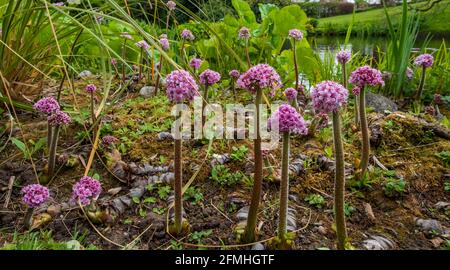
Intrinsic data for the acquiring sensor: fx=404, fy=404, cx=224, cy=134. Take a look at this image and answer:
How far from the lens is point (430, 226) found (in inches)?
62.5

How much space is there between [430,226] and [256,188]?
0.73 m

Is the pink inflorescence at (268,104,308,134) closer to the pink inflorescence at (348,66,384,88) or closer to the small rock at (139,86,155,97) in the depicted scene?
the pink inflorescence at (348,66,384,88)

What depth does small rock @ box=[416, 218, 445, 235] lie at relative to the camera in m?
1.57

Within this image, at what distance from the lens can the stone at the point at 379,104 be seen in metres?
2.96

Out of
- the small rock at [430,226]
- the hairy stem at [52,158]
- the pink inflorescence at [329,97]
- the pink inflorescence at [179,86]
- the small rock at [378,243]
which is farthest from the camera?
the hairy stem at [52,158]

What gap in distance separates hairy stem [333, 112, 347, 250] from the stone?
175cm

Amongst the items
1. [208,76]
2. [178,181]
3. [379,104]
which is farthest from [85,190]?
[379,104]

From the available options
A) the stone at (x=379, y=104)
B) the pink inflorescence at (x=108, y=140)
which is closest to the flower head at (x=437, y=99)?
the stone at (x=379, y=104)

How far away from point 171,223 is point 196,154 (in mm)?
550

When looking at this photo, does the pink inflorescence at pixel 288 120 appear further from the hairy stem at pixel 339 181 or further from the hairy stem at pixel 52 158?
the hairy stem at pixel 52 158

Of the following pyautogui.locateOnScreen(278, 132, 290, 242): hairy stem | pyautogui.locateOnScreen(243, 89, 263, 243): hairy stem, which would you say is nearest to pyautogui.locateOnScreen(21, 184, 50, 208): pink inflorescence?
pyautogui.locateOnScreen(243, 89, 263, 243): hairy stem

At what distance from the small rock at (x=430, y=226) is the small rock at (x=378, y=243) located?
0.64 ft

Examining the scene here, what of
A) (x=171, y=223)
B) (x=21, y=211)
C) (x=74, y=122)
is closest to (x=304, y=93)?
(x=74, y=122)

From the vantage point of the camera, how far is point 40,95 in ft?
8.64
